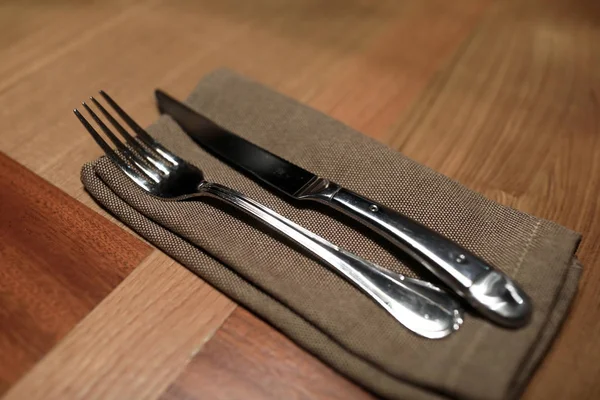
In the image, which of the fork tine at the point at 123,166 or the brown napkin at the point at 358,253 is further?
the fork tine at the point at 123,166

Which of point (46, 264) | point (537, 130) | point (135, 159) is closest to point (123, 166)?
point (135, 159)

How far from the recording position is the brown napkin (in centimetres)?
45

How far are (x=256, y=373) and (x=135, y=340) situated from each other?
0.41ft

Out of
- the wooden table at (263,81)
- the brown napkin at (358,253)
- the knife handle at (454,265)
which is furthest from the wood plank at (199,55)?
the knife handle at (454,265)

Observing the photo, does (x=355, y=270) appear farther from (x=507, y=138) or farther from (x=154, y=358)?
(x=507, y=138)

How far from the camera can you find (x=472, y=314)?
1.52 feet

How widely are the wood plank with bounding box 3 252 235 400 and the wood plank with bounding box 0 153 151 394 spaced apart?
14 millimetres

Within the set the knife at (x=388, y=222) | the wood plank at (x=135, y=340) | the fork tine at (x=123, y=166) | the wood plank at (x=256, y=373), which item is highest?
the fork tine at (x=123, y=166)

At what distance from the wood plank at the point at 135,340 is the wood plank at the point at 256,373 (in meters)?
0.01

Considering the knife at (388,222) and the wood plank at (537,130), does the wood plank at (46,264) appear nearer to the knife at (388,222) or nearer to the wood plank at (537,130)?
the knife at (388,222)

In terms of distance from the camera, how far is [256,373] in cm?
48

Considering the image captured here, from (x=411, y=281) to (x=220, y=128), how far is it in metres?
0.30

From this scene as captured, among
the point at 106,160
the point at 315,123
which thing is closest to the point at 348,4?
the point at 315,123

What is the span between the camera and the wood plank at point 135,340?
47 centimetres
